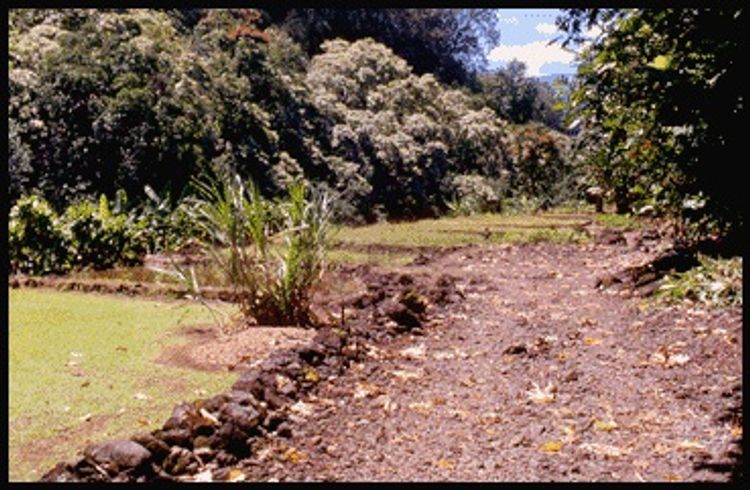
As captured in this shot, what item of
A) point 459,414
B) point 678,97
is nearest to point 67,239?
point 459,414

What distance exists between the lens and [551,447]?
4.38m

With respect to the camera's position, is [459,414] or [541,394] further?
[541,394]

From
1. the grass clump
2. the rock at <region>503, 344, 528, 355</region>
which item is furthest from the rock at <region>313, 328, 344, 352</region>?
the grass clump

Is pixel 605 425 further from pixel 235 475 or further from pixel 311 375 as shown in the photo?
pixel 235 475

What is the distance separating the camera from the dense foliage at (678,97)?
498 centimetres

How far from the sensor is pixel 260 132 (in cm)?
1964

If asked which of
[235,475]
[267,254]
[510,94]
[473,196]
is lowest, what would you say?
[235,475]

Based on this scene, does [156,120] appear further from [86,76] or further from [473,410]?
[473,410]

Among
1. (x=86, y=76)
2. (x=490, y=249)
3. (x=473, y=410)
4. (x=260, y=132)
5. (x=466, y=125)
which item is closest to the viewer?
(x=473, y=410)

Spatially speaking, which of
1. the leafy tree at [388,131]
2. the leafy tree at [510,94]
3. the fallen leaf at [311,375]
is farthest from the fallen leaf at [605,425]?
the leafy tree at [510,94]

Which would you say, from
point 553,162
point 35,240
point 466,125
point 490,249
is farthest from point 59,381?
point 553,162

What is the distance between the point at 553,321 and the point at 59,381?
473 cm

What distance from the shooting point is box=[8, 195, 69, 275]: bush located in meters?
12.5

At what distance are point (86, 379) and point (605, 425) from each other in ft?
11.8
